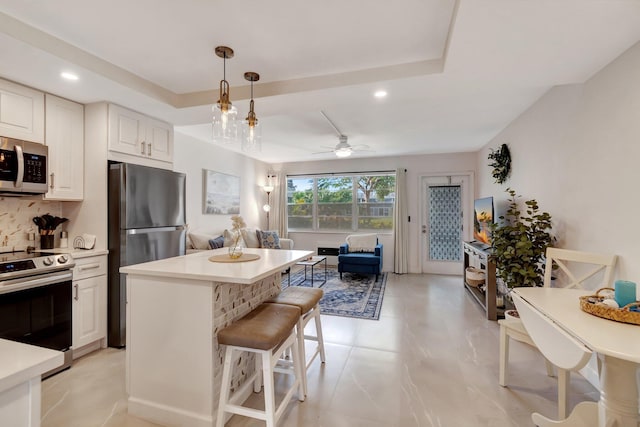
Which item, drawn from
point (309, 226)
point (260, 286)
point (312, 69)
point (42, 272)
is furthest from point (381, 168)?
point (42, 272)

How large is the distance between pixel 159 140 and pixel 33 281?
1775 millimetres

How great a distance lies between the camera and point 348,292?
15.1ft

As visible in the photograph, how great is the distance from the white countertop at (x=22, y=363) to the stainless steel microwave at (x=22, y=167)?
2.16 meters

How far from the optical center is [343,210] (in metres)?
6.73

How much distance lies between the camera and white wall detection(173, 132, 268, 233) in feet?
14.7

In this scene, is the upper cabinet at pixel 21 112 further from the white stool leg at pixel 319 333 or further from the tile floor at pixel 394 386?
the white stool leg at pixel 319 333

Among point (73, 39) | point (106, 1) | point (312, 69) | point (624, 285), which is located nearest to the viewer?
point (624, 285)

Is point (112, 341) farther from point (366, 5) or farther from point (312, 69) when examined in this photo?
point (366, 5)

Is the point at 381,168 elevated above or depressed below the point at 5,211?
above

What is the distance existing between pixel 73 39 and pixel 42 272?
1729 millimetres

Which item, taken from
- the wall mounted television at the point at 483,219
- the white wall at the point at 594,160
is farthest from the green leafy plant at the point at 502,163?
the white wall at the point at 594,160

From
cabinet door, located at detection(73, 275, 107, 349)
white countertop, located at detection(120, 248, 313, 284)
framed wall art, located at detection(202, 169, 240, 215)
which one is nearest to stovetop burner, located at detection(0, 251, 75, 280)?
cabinet door, located at detection(73, 275, 107, 349)

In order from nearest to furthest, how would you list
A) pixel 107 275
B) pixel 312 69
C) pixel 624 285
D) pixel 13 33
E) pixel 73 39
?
pixel 624 285 < pixel 13 33 < pixel 73 39 < pixel 312 69 < pixel 107 275

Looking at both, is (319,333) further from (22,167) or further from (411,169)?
(411,169)
